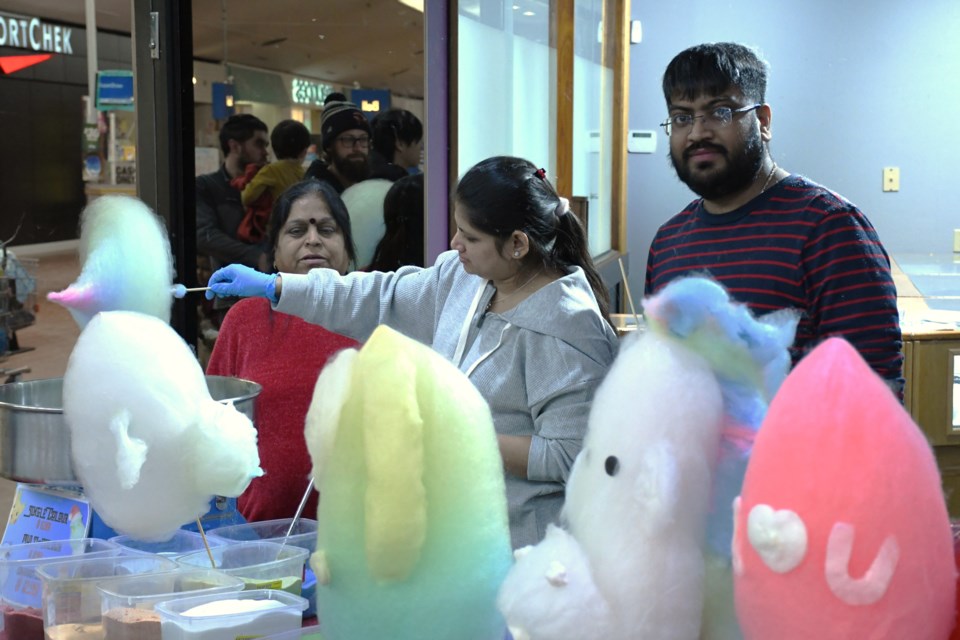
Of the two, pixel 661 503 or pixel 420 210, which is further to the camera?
pixel 420 210

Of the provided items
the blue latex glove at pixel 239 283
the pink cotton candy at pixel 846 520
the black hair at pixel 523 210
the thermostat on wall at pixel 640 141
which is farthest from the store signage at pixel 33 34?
the thermostat on wall at pixel 640 141

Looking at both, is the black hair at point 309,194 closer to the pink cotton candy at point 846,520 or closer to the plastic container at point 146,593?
the plastic container at point 146,593

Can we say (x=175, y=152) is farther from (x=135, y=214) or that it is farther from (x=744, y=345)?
(x=744, y=345)

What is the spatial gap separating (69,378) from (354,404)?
35cm

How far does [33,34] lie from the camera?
2471mm

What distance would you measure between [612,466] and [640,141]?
13.3 ft

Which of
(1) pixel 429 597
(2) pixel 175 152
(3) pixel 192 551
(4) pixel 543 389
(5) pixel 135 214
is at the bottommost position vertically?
(3) pixel 192 551

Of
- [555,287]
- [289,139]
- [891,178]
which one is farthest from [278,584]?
[891,178]

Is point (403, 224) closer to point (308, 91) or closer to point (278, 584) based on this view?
point (308, 91)

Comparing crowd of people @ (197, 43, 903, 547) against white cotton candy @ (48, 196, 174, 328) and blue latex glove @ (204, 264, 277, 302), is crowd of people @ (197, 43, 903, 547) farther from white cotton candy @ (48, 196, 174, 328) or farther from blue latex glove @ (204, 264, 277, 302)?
white cotton candy @ (48, 196, 174, 328)

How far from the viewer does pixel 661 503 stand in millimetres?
772

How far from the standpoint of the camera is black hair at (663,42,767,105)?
132cm

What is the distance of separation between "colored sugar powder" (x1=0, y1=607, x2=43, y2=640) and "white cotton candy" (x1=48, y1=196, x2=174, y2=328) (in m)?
0.37

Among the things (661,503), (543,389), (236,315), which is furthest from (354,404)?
(236,315)
